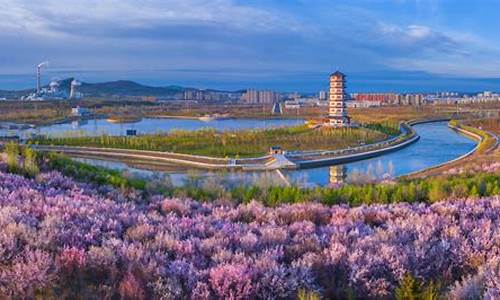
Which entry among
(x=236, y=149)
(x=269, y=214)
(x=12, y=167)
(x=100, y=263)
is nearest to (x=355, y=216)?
(x=269, y=214)

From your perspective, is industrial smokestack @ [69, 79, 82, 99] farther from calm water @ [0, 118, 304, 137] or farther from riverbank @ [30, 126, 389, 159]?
riverbank @ [30, 126, 389, 159]

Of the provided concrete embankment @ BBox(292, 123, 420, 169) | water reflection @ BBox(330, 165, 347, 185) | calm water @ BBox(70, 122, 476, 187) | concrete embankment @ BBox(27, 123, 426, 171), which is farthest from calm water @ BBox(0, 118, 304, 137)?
water reflection @ BBox(330, 165, 347, 185)

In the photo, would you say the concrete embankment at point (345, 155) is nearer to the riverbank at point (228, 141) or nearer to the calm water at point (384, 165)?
the calm water at point (384, 165)

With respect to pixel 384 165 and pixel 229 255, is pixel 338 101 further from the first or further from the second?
pixel 229 255

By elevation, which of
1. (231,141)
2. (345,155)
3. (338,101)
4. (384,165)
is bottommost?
(384,165)

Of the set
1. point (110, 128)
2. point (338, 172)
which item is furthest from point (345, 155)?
point (110, 128)

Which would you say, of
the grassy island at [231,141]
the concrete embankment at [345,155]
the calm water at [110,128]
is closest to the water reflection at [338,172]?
the concrete embankment at [345,155]

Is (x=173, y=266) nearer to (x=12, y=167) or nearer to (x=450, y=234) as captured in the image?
(x=450, y=234)
